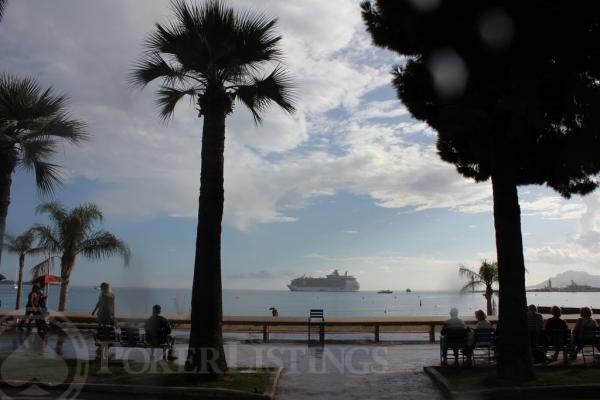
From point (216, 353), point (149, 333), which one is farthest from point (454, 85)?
point (149, 333)

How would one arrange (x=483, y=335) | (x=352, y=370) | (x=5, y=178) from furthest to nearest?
(x=5, y=178) → (x=483, y=335) → (x=352, y=370)

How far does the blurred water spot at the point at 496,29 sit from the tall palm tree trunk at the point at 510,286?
257 cm

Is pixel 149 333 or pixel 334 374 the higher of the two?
pixel 149 333

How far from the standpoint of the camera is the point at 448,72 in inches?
404

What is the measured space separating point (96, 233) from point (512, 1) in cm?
2132

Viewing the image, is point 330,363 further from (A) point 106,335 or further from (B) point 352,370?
(A) point 106,335

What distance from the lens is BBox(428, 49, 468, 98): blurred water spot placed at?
32.7ft

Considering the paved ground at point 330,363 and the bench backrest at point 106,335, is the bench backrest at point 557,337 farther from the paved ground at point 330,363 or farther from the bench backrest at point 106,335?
the bench backrest at point 106,335

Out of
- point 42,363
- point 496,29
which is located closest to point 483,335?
point 496,29

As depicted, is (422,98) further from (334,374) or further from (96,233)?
(96,233)

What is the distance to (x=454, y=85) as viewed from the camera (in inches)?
399

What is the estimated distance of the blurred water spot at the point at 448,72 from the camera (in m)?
9.97

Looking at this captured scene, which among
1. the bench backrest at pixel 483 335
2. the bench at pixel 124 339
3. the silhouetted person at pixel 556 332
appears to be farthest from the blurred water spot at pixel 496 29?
the bench at pixel 124 339

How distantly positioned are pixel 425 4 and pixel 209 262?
5.93m
